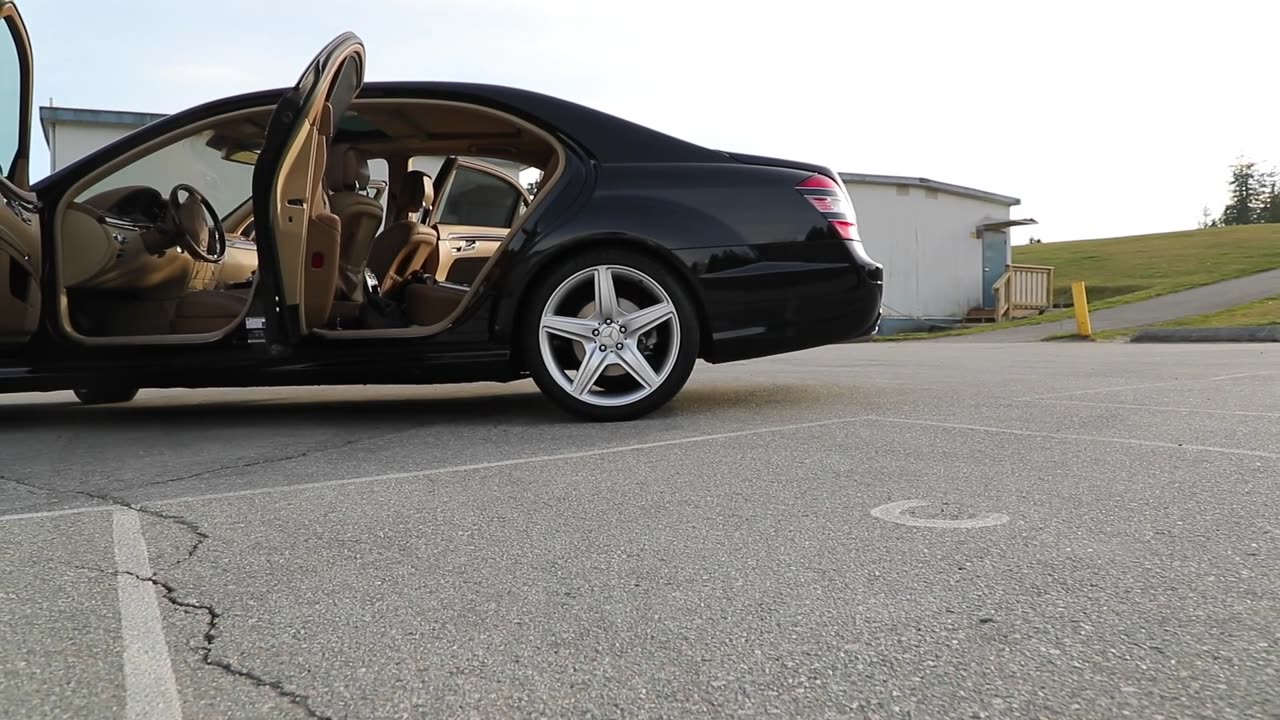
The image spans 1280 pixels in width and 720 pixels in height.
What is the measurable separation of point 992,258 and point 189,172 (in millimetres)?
25742

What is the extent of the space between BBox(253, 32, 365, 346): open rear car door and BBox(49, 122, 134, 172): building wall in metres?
13.5

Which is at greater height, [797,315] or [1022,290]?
[797,315]

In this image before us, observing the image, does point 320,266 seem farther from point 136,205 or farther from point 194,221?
point 136,205

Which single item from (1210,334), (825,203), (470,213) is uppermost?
(470,213)

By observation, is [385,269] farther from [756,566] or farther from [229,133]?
[756,566]

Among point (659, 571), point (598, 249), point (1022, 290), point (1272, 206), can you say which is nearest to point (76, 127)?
point (598, 249)

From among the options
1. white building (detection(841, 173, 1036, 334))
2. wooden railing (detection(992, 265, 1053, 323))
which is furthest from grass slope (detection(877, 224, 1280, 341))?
white building (detection(841, 173, 1036, 334))

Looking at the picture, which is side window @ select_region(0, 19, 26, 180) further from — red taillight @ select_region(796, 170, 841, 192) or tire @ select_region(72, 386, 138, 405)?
red taillight @ select_region(796, 170, 841, 192)

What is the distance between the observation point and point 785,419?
14.6 feet

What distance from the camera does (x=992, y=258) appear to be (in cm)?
2741

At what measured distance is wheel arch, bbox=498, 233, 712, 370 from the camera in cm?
436

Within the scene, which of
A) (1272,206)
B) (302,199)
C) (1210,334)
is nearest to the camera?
(302,199)

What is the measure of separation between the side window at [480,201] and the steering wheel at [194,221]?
6.80ft

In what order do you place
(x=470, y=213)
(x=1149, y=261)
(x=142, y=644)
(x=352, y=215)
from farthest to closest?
(x=1149, y=261)
(x=470, y=213)
(x=352, y=215)
(x=142, y=644)
